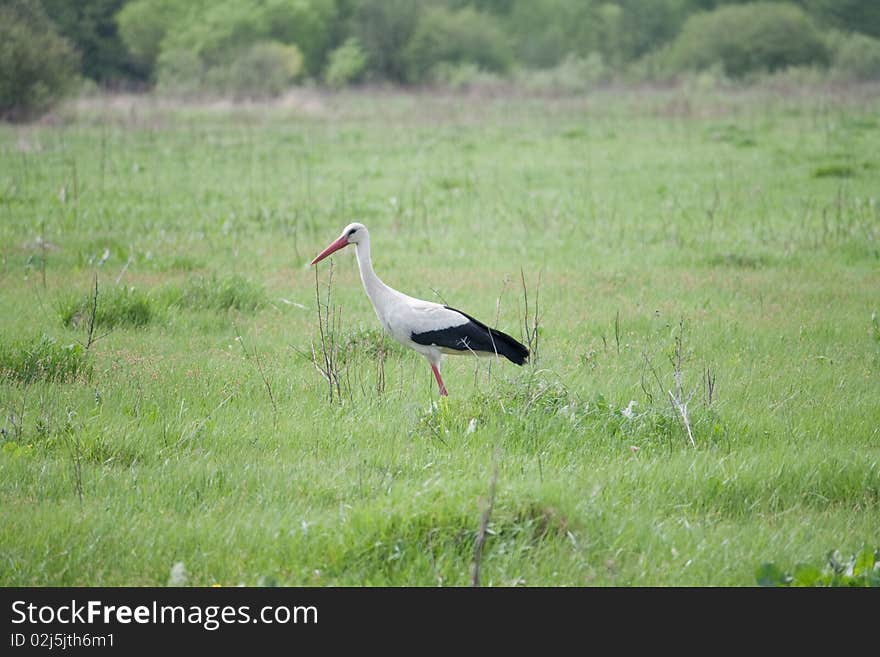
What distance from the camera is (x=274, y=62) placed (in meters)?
45.2

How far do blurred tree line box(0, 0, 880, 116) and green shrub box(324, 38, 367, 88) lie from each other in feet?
0.30

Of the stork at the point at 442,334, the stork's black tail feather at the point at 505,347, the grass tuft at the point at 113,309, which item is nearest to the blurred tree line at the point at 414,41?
the grass tuft at the point at 113,309

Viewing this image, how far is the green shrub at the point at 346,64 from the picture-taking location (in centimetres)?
5684

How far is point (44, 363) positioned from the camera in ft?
22.3

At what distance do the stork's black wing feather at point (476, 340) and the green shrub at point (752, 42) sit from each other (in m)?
49.8

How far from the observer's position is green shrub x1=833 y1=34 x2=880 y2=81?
43719 mm

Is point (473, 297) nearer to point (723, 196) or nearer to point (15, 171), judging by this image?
point (723, 196)

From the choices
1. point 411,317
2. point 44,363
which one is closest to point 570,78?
point 411,317

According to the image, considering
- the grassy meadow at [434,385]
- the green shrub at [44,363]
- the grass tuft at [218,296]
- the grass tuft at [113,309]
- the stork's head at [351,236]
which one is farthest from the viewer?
the grass tuft at [218,296]

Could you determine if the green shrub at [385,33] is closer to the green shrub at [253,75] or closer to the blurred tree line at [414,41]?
the blurred tree line at [414,41]

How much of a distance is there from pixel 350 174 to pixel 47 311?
977cm

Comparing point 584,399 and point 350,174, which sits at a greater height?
point 584,399

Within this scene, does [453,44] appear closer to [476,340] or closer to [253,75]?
[253,75]
